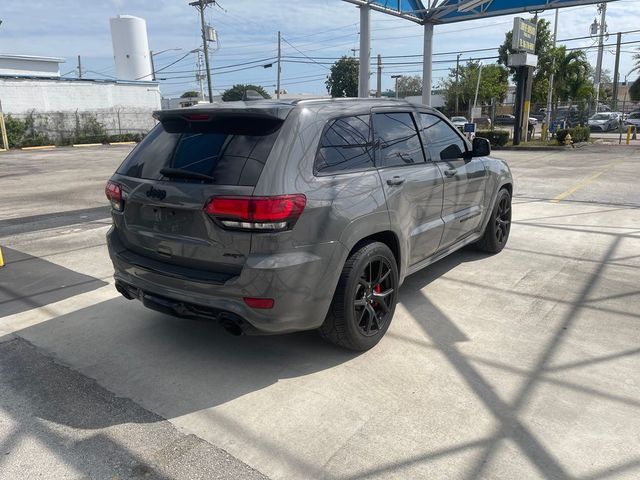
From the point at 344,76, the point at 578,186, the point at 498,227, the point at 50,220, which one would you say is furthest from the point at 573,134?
the point at 344,76

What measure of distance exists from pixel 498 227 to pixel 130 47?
57.4 meters

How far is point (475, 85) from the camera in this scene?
59.0 meters

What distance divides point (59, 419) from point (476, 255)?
15.2ft

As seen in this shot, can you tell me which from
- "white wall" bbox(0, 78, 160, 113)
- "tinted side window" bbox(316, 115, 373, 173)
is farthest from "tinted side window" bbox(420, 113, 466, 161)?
"white wall" bbox(0, 78, 160, 113)

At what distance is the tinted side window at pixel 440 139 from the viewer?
4594 mm

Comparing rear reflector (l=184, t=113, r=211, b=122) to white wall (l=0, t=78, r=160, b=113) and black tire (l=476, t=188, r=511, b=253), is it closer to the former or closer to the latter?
black tire (l=476, t=188, r=511, b=253)

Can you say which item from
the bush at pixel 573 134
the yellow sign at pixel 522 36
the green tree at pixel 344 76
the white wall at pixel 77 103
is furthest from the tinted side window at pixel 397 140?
the green tree at pixel 344 76

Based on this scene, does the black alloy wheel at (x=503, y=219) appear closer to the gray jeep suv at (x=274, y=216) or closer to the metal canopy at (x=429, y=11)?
the gray jeep suv at (x=274, y=216)

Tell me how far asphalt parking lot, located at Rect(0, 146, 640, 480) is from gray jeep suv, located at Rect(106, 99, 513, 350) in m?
0.46

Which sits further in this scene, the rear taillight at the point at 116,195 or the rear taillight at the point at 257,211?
the rear taillight at the point at 116,195

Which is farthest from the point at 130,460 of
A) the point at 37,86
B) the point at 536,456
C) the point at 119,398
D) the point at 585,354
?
the point at 37,86

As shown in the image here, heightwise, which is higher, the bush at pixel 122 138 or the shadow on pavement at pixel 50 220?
the bush at pixel 122 138

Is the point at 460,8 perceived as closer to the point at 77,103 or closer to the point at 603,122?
the point at 603,122

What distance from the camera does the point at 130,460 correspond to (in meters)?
2.64
